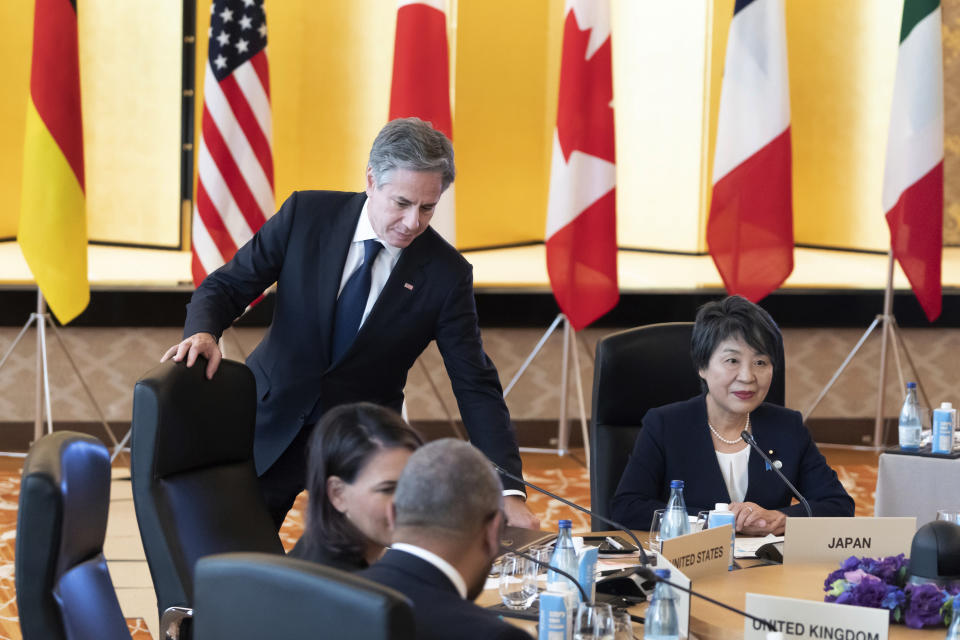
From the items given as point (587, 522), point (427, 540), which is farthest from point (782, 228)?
point (427, 540)

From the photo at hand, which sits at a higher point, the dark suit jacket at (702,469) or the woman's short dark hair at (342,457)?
the woman's short dark hair at (342,457)

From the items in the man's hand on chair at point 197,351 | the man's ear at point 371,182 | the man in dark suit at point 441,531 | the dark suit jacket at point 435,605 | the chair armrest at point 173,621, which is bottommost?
the chair armrest at point 173,621

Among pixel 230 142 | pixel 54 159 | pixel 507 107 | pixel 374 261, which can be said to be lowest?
pixel 374 261

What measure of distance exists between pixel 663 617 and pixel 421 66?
13.6 ft

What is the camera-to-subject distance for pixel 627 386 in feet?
11.1

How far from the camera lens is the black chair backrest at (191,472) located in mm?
2246

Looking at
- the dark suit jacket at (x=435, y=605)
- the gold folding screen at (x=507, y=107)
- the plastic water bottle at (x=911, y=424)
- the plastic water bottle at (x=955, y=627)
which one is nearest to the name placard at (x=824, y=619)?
the plastic water bottle at (x=955, y=627)

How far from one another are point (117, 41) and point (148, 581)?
366cm

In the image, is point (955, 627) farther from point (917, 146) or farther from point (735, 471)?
point (917, 146)

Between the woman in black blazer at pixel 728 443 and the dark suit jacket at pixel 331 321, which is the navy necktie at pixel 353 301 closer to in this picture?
the dark suit jacket at pixel 331 321

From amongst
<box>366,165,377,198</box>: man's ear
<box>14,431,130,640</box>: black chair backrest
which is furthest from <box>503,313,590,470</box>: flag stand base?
<box>14,431,130,640</box>: black chair backrest

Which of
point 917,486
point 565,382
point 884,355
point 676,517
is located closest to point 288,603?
point 676,517

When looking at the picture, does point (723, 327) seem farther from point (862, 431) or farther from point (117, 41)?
point (117, 41)

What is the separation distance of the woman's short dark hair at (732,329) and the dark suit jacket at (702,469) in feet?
0.46
